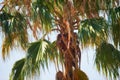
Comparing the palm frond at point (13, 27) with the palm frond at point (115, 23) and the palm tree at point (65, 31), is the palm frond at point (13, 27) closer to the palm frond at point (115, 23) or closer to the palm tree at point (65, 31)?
the palm tree at point (65, 31)

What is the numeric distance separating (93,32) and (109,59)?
0.93 metres

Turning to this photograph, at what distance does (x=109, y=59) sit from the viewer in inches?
406

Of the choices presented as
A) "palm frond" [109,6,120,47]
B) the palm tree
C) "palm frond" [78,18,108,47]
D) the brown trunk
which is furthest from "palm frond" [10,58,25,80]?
"palm frond" [109,6,120,47]

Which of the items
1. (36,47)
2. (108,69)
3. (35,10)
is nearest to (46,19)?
(35,10)

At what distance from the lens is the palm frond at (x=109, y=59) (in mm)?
10219

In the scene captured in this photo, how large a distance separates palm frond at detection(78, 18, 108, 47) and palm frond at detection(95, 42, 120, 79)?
56 cm

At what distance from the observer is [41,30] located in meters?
10.1

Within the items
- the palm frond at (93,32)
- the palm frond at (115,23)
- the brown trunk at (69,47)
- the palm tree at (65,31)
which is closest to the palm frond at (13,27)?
the palm tree at (65,31)

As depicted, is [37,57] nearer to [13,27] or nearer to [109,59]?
[13,27]

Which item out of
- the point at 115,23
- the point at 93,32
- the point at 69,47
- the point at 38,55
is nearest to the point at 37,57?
the point at 38,55

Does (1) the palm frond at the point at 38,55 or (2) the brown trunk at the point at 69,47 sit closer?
(1) the palm frond at the point at 38,55

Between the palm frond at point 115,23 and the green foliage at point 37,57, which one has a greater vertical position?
the palm frond at point 115,23

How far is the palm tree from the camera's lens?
31.7 feet

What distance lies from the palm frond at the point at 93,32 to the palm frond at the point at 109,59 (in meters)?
0.56
